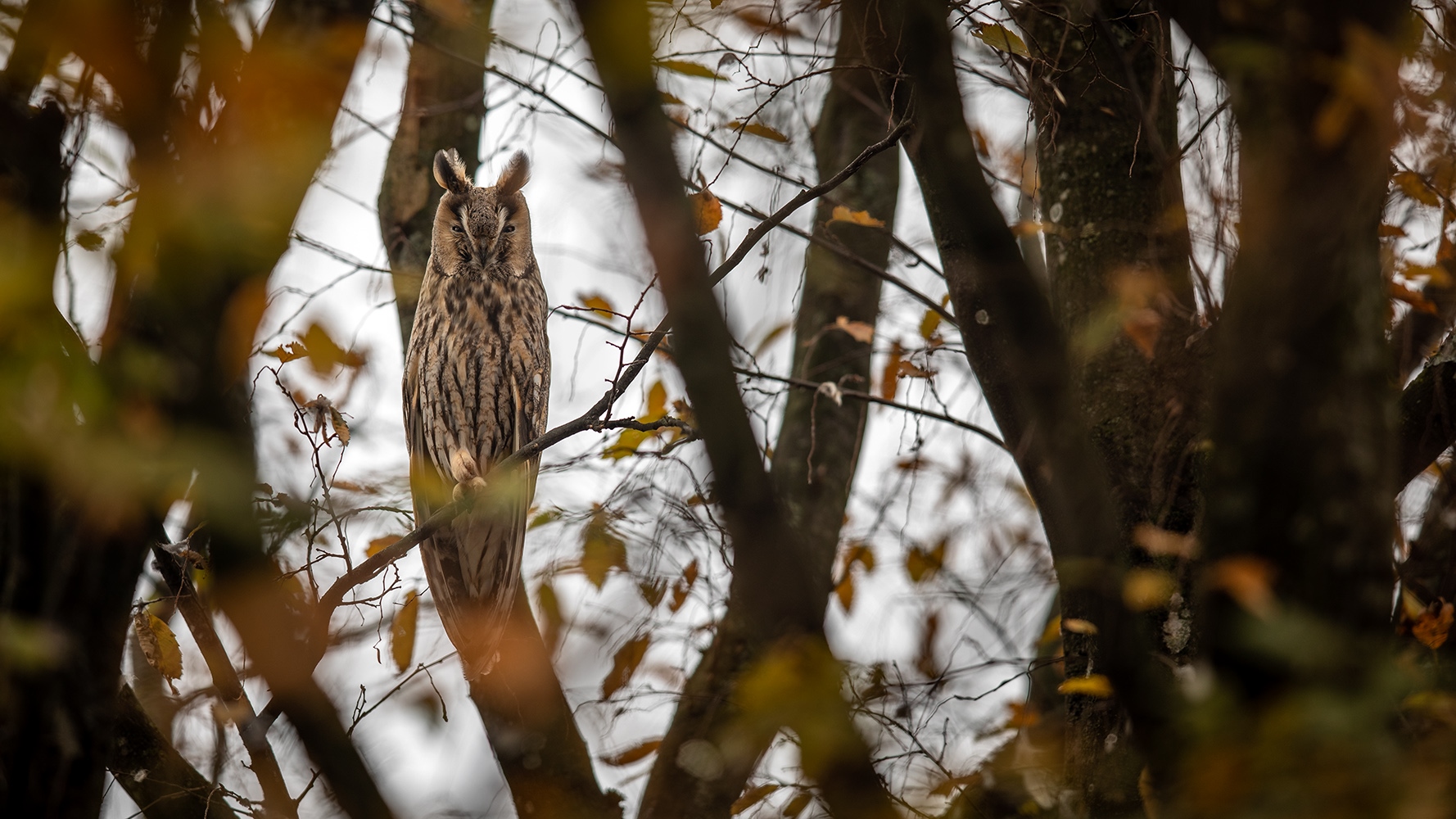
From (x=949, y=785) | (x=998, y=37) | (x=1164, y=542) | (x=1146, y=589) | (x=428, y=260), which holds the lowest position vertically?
(x=949, y=785)

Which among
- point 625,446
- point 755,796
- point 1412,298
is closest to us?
point 755,796

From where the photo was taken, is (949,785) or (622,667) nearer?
(949,785)

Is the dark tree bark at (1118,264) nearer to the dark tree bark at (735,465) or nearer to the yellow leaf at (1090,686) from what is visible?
the yellow leaf at (1090,686)

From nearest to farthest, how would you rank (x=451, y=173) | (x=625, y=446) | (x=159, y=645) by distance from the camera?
(x=159, y=645) < (x=625, y=446) < (x=451, y=173)

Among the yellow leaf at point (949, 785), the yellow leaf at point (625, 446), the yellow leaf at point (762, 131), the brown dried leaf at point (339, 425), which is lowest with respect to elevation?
the yellow leaf at point (949, 785)

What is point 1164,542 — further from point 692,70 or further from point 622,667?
point 622,667

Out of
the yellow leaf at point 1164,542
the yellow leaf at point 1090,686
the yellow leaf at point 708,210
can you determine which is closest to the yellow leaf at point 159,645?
the yellow leaf at point 708,210

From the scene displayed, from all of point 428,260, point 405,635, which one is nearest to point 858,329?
point 428,260

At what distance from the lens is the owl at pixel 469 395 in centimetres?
400

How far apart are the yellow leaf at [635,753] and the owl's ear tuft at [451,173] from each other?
2.21 m

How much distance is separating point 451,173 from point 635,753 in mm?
2257

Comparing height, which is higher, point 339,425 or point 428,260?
point 428,260

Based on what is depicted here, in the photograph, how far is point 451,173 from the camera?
162 inches

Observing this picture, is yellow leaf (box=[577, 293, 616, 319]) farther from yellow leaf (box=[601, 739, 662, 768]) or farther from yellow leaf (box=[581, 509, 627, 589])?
yellow leaf (box=[601, 739, 662, 768])
